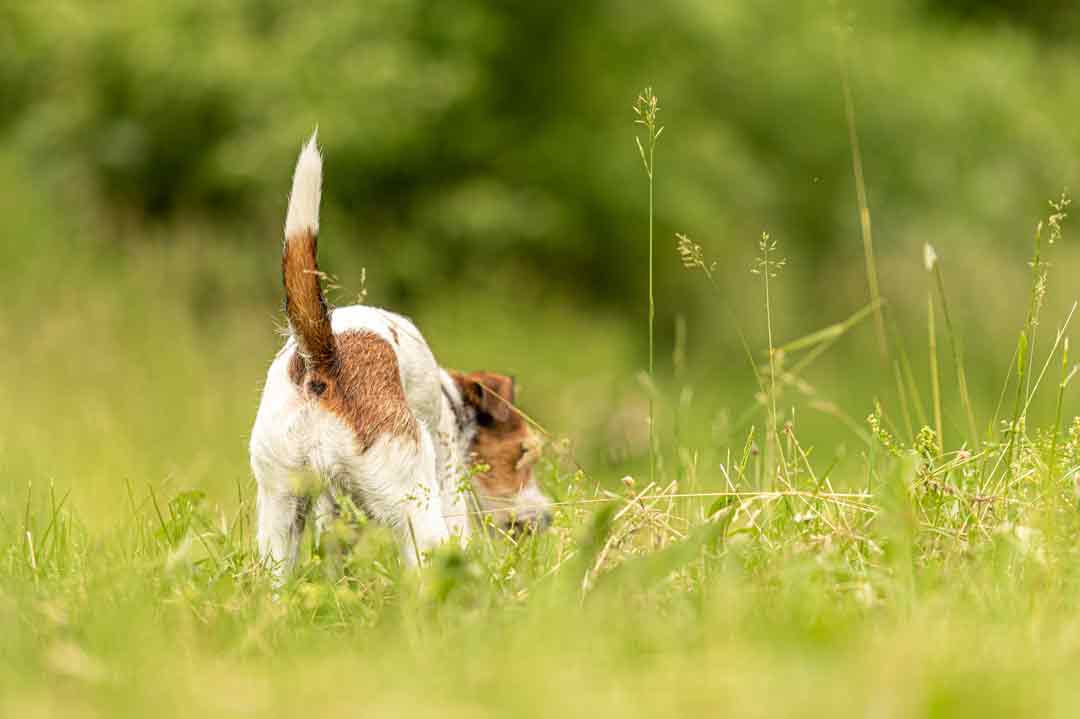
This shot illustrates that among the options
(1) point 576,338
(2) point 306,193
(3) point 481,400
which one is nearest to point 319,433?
(2) point 306,193

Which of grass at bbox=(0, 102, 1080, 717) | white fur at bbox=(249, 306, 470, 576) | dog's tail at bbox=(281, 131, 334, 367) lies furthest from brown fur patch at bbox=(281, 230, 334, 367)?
grass at bbox=(0, 102, 1080, 717)

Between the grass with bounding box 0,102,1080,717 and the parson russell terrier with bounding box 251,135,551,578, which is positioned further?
the parson russell terrier with bounding box 251,135,551,578

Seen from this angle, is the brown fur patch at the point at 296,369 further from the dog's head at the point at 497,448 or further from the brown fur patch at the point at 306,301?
the dog's head at the point at 497,448

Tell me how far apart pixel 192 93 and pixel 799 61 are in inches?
224

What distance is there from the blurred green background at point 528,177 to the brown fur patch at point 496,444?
4400 millimetres

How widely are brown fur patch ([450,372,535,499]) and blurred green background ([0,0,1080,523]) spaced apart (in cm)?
440

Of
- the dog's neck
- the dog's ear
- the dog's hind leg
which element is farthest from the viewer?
the dog's ear

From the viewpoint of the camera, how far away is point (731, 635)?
7.41ft

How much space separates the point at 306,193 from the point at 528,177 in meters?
8.49

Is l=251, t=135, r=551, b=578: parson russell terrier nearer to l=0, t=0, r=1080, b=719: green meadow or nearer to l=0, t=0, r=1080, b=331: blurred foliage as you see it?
l=0, t=0, r=1080, b=719: green meadow

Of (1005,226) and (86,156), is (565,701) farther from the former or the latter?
(1005,226)

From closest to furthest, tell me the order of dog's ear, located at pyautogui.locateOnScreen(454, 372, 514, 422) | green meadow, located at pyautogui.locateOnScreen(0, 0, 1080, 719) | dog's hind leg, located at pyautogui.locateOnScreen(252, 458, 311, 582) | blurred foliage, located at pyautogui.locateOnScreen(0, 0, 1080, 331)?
green meadow, located at pyautogui.locateOnScreen(0, 0, 1080, 719) < dog's hind leg, located at pyautogui.locateOnScreen(252, 458, 311, 582) < dog's ear, located at pyautogui.locateOnScreen(454, 372, 514, 422) < blurred foliage, located at pyautogui.locateOnScreen(0, 0, 1080, 331)

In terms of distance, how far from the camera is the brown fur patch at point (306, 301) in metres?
3.37

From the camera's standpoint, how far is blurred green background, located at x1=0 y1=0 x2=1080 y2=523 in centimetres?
1067
